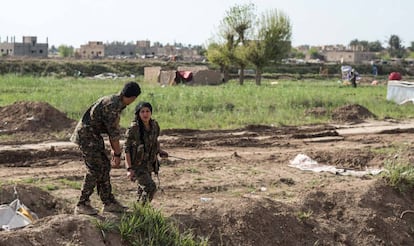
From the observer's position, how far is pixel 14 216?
7078 mm

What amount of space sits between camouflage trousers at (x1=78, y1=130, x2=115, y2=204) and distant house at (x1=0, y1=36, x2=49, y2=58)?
89904mm

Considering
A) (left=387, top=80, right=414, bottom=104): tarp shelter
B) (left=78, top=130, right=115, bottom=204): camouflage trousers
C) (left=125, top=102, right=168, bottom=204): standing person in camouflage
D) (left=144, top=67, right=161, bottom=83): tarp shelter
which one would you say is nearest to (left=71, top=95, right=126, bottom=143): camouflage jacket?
(left=78, top=130, right=115, bottom=204): camouflage trousers

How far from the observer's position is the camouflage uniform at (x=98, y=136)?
6.90 m

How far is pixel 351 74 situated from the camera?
143 ft

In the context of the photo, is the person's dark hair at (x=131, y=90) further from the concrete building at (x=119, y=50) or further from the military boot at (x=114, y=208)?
the concrete building at (x=119, y=50)

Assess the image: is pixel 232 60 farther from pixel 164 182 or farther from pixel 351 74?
pixel 164 182

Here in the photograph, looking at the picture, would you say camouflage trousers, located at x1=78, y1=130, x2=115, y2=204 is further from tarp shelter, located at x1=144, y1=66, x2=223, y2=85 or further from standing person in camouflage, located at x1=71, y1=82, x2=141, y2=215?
tarp shelter, located at x1=144, y1=66, x2=223, y2=85

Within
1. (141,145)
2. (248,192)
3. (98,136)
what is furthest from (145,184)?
(248,192)

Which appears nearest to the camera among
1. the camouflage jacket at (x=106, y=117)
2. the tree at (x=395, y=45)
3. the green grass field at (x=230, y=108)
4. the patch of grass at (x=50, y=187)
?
the camouflage jacket at (x=106, y=117)

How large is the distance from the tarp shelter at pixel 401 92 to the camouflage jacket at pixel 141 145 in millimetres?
19906

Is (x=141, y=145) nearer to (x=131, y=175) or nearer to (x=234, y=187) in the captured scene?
(x=131, y=175)

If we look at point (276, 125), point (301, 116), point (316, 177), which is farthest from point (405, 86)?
point (316, 177)

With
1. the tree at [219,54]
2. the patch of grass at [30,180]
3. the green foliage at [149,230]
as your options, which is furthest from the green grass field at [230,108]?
the tree at [219,54]

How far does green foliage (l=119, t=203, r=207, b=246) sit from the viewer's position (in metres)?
6.74
